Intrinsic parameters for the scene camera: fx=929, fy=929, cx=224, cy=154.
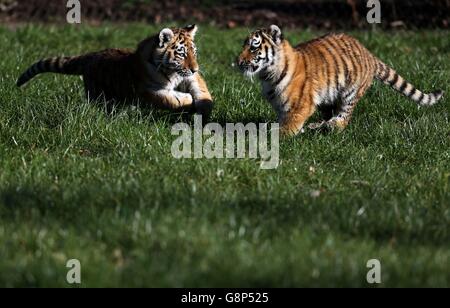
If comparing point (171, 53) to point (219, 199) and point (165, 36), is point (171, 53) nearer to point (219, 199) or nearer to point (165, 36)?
point (165, 36)

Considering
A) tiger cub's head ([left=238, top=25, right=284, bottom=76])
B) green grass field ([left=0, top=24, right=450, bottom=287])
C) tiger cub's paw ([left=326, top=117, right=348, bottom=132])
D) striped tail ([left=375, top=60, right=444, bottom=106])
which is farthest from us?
striped tail ([left=375, top=60, right=444, bottom=106])

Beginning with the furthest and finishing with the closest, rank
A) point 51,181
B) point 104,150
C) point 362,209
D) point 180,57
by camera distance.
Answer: point 180,57
point 104,150
point 51,181
point 362,209

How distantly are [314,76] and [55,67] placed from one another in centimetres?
226

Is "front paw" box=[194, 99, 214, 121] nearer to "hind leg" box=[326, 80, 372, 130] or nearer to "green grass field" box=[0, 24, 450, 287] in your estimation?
"green grass field" box=[0, 24, 450, 287]

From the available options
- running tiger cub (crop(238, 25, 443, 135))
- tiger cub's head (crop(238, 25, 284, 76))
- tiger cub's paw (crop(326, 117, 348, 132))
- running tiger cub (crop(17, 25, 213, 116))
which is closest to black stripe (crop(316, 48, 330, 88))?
running tiger cub (crop(238, 25, 443, 135))

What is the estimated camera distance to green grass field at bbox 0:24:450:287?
444 cm

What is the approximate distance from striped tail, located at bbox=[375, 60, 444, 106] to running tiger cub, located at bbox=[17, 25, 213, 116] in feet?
4.77

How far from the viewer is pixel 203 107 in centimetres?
746
